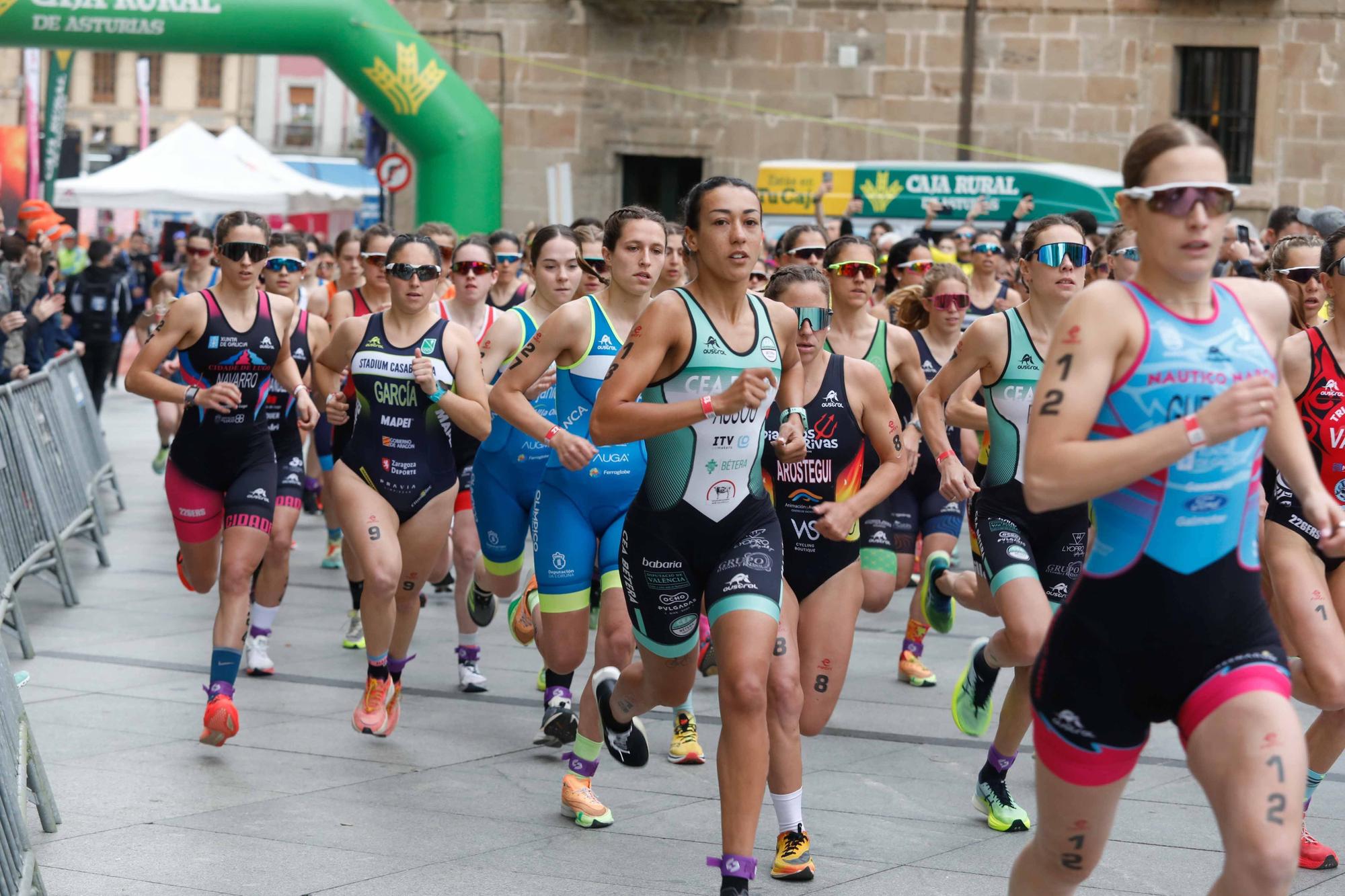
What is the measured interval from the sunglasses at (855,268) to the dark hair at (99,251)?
43.1 ft

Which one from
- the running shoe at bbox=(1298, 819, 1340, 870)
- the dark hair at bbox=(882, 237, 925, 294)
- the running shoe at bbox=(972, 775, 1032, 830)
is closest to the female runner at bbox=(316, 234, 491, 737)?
the running shoe at bbox=(972, 775, 1032, 830)

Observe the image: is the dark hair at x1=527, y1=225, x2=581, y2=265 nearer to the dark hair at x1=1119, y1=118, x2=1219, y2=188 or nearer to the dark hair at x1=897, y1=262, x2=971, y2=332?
the dark hair at x1=897, y1=262, x2=971, y2=332

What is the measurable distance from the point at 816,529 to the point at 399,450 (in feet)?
7.03

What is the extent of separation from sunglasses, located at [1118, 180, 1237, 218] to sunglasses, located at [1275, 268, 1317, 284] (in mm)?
3392

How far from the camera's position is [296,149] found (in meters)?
64.2

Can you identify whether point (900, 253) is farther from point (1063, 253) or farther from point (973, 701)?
point (973, 701)

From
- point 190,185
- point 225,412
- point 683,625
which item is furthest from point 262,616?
point 190,185

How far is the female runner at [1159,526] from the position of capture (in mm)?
3412

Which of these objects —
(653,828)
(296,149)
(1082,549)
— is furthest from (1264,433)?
(296,149)

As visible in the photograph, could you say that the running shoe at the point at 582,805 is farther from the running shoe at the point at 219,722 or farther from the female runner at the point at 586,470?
the running shoe at the point at 219,722

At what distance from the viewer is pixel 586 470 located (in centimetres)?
634

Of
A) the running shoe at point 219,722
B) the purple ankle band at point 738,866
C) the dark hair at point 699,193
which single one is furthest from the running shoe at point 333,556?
the purple ankle band at point 738,866

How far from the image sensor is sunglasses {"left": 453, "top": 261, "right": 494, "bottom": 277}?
853cm

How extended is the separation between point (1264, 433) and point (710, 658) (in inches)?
179
